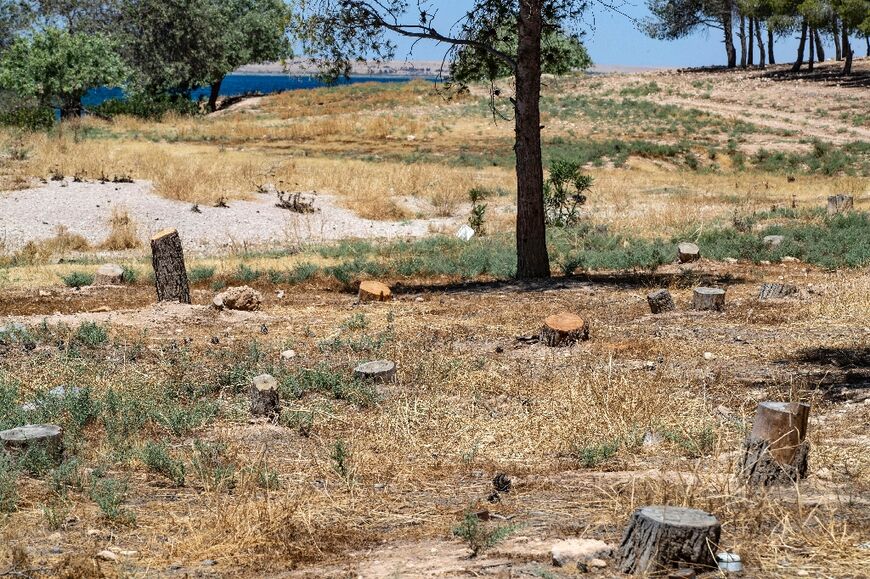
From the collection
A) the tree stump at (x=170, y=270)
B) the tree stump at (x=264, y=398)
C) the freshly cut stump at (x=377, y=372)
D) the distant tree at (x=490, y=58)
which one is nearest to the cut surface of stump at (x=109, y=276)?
the tree stump at (x=170, y=270)

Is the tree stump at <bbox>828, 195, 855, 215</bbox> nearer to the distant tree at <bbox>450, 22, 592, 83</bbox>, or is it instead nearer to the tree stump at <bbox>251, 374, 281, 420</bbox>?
the distant tree at <bbox>450, 22, 592, 83</bbox>

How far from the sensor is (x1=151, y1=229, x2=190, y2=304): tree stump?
12211 millimetres

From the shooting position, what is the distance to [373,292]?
13008 millimetres

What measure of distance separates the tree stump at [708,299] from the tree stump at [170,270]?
18.8 ft

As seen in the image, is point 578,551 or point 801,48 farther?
point 801,48

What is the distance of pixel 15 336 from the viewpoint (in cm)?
1002

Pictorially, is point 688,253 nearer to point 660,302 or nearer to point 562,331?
point 660,302

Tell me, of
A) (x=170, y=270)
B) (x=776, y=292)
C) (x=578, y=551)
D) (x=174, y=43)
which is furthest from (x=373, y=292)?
(x=174, y=43)

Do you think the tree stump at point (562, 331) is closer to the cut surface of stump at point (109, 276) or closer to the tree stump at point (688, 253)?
the tree stump at point (688, 253)

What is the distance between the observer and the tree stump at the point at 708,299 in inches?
456

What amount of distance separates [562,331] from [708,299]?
8.32 feet

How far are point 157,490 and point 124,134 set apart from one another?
111 ft

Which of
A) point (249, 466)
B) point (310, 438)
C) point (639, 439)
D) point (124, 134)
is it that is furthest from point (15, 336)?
point (124, 134)

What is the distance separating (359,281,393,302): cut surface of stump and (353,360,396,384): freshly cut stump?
435cm
